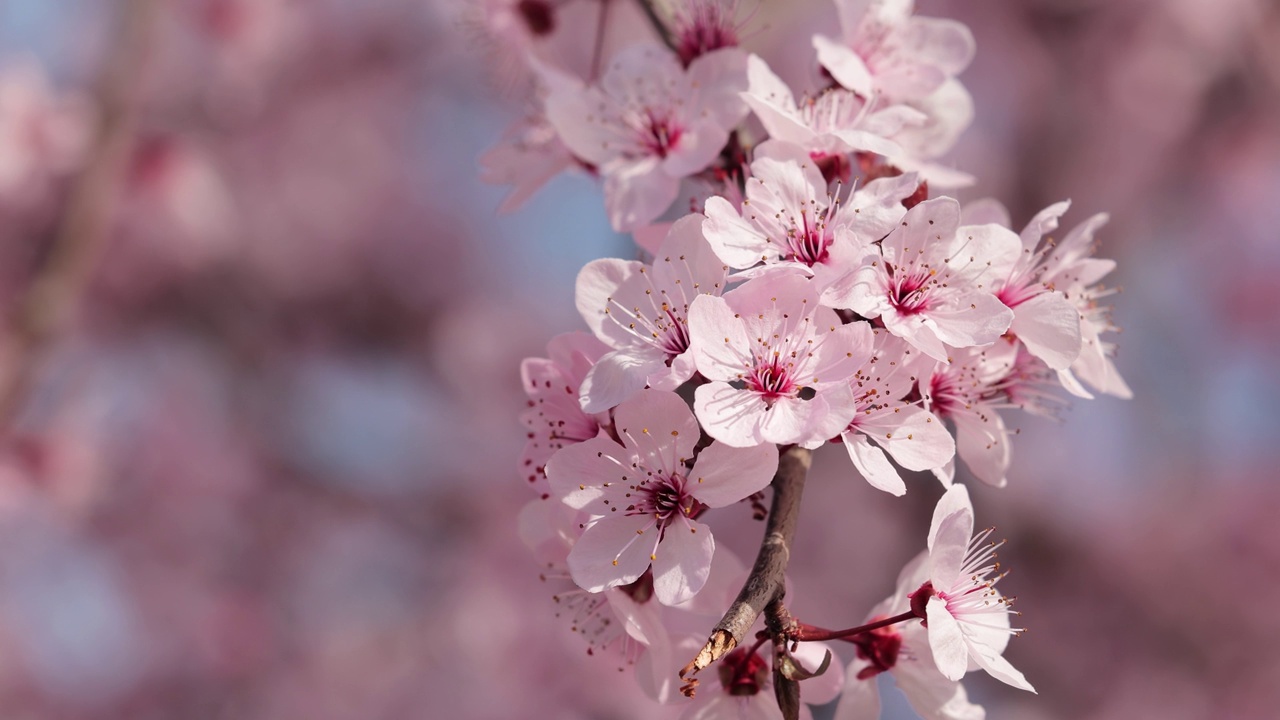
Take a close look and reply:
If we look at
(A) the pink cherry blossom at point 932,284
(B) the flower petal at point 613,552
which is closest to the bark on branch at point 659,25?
(A) the pink cherry blossom at point 932,284

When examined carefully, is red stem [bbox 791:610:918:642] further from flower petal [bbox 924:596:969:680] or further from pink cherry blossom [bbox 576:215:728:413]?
pink cherry blossom [bbox 576:215:728:413]

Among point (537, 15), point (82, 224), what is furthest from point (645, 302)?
point (82, 224)

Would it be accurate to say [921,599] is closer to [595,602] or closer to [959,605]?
[959,605]

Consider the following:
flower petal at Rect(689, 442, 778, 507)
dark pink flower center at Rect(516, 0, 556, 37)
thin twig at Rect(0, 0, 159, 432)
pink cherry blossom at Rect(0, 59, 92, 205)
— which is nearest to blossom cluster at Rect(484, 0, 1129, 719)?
flower petal at Rect(689, 442, 778, 507)

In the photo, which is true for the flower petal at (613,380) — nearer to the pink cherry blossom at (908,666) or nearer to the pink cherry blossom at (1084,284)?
the pink cherry blossom at (908,666)

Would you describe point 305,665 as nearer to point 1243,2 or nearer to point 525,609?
point 525,609

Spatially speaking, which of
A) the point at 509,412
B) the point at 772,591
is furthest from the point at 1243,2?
the point at 772,591
